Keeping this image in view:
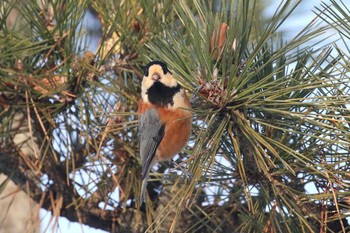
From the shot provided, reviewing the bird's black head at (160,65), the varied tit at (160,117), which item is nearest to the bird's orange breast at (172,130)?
the varied tit at (160,117)

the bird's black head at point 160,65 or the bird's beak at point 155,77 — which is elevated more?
the bird's black head at point 160,65

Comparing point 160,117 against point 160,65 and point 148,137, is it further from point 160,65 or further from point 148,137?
point 160,65

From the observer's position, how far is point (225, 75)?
4.80 feet

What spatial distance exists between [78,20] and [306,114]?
0.73 metres

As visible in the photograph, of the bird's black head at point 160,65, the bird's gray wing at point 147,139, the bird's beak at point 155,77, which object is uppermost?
the bird's black head at point 160,65

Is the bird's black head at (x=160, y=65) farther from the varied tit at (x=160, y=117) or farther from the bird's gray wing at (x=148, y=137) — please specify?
the bird's gray wing at (x=148, y=137)

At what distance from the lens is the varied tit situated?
1.72 meters

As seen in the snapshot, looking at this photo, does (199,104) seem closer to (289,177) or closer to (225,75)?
(225,75)

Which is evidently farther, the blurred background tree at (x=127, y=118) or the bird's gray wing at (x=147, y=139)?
the bird's gray wing at (x=147, y=139)

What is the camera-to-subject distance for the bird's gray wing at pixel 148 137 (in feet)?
5.74

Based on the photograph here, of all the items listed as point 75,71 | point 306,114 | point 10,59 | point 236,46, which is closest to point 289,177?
point 306,114

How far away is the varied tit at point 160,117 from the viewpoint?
5.63ft

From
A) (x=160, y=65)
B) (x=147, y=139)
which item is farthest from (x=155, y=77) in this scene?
(x=147, y=139)

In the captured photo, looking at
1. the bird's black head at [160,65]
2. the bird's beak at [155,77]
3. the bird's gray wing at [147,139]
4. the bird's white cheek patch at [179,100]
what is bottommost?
the bird's gray wing at [147,139]
